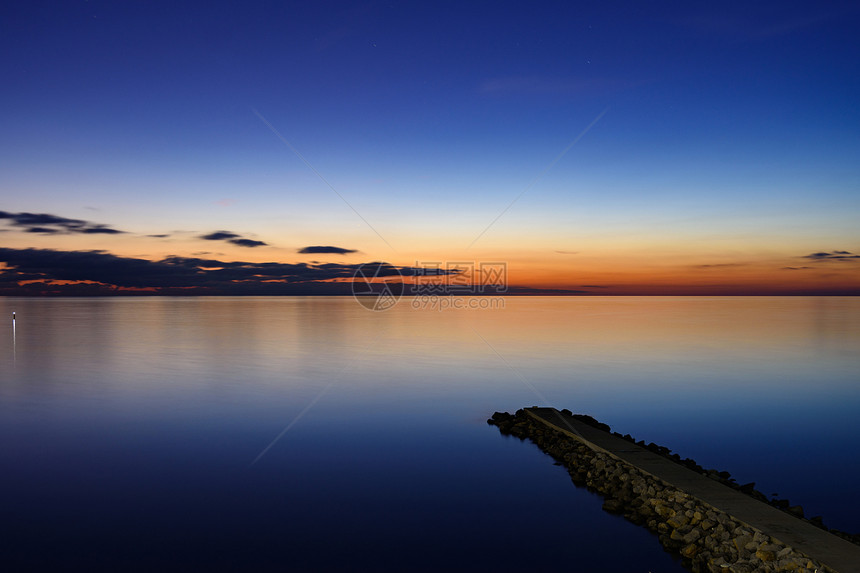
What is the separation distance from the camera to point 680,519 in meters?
8.82

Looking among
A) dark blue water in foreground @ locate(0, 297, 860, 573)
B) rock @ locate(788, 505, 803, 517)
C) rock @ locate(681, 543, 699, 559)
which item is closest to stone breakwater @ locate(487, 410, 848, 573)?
rock @ locate(681, 543, 699, 559)

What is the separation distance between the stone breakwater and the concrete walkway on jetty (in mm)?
119

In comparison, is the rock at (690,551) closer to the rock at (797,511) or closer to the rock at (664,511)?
the rock at (664,511)

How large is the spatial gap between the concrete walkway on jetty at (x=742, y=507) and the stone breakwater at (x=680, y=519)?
0.12 meters

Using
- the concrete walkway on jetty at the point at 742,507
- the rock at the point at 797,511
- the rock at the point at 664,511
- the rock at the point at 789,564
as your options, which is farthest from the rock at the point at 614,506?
the rock at the point at 789,564

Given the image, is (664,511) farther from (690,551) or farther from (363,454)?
(363,454)

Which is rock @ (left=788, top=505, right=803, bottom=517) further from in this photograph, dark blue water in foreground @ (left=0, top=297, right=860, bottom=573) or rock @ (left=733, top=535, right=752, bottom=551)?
rock @ (left=733, top=535, right=752, bottom=551)

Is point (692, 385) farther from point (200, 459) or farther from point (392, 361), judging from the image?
point (200, 459)

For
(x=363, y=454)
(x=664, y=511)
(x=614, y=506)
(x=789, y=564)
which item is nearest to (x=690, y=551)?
(x=664, y=511)

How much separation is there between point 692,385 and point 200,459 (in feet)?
60.3

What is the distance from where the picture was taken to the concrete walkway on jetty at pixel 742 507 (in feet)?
22.9

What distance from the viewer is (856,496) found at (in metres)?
11.0

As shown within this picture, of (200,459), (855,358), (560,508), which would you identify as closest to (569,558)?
(560,508)

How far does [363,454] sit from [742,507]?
300 inches
